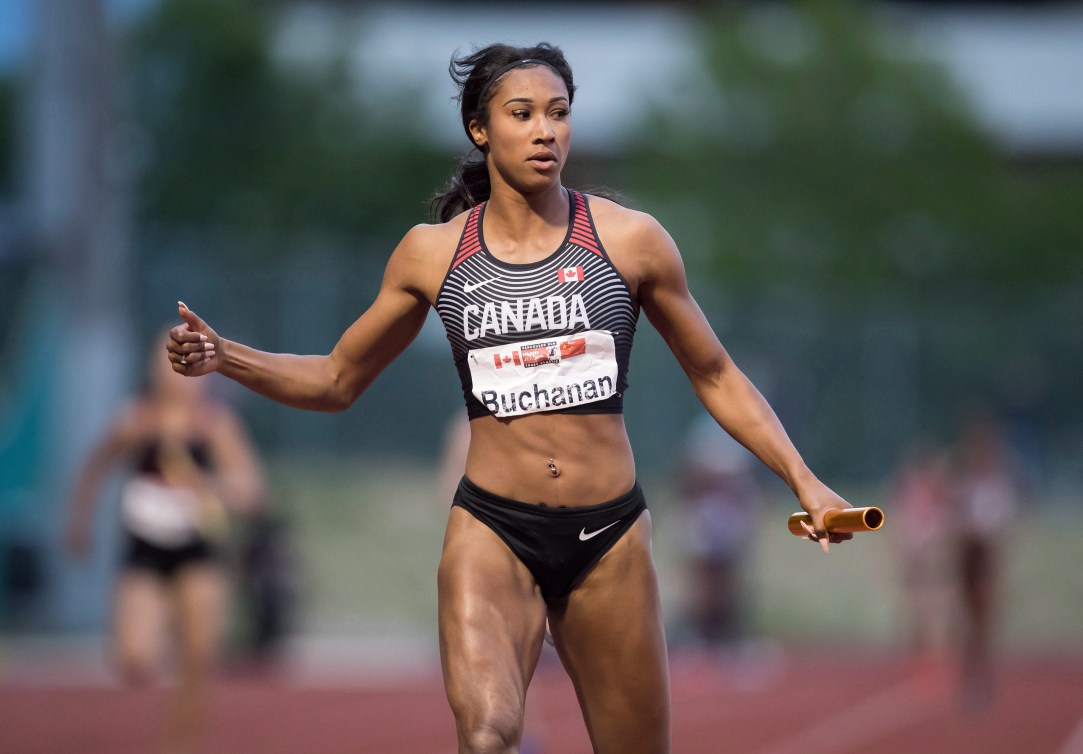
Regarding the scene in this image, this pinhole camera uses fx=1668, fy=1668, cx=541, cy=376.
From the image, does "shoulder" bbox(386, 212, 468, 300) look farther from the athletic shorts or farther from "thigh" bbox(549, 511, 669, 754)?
the athletic shorts

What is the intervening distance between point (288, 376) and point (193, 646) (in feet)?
15.2

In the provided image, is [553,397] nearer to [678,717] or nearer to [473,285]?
[473,285]

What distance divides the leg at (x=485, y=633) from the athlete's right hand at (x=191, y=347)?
0.96 metres

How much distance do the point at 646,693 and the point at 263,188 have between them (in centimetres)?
2462

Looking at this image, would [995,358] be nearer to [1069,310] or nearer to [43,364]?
[1069,310]

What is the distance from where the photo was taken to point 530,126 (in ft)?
17.5

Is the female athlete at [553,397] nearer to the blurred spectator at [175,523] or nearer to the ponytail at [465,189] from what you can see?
the ponytail at [465,189]

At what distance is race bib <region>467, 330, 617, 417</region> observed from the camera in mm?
5348

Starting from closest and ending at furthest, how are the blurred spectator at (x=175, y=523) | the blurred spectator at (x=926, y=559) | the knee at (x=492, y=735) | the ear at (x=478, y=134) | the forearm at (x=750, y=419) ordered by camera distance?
1. the knee at (x=492, y=735)
2. the forearm at (x=750, y=419)
3. the ear at (x=478, y=134)
4. the blurred spectator at (x=175, y=523)
5. the blurred spectator at (x=926, y=559)

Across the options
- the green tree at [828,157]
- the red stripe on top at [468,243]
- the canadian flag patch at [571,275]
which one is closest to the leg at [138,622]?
the red stripe on top at [468,243]

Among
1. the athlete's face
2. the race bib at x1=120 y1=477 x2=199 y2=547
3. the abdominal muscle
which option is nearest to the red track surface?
the race bib at x1=120 y1=477 x2=199 y2=547

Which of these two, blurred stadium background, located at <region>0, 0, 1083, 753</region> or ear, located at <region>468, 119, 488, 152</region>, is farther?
blurred stadium background, located at <region>0, 0, 1083, 753</region>

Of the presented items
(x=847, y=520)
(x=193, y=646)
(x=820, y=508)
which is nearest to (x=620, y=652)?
(x=820, y=508)

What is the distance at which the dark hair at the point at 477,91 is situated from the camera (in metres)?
5.47
